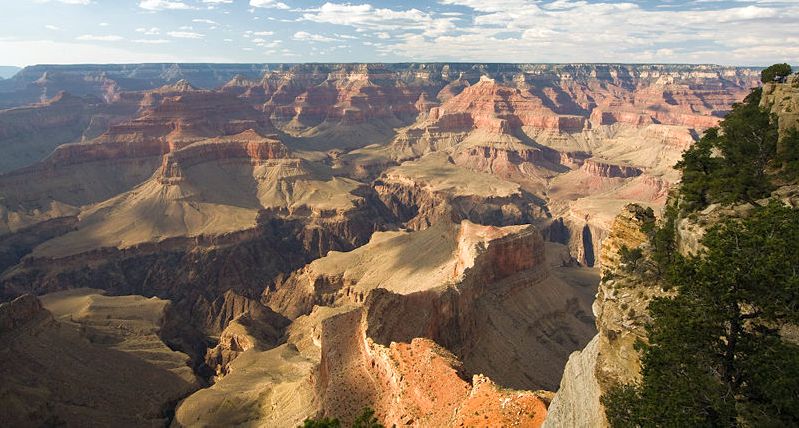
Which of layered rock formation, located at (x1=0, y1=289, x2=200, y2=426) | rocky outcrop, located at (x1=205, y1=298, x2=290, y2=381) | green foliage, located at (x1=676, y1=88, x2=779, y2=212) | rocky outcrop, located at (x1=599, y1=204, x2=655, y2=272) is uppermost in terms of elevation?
green foliage, located at (x1=676, y1=88, x2=779, y2=212)

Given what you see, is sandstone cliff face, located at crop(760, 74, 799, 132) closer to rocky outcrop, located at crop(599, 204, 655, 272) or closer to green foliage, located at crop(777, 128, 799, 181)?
green foliage, located at crop(777, 128, 799, 181)

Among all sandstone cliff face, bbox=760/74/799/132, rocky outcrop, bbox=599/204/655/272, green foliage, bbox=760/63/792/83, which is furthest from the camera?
green foliage, bbox=760/63/792/83

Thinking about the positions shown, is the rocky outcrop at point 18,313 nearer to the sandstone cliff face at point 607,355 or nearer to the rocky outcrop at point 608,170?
the sandstone cliff face at point 607,355

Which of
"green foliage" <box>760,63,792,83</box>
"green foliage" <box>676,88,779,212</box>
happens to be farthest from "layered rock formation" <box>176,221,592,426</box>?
"green foliage" <box>760,63,792,83</box>

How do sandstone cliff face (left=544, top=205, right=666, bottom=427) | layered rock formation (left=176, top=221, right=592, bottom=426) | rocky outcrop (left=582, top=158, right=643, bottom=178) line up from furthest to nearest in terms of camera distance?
1. rocky outcrop (left=582, top=158, right=643, bottom=178)
2. layered rock formation (left=176, top=221, right=592, bottom=426)
3. sandstone cliff face (left=544, top=205, right=666, bottom=427)

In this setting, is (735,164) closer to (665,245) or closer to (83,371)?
(665,245)

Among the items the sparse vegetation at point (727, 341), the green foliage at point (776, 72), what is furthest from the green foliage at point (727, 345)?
the green foliage at point (776, 72)
